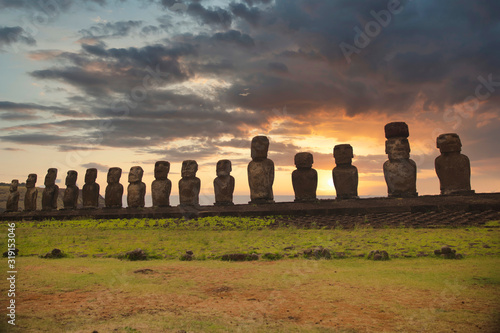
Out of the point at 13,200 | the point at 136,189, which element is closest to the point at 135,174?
the point at 136,189

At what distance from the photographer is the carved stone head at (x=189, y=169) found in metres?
17.6

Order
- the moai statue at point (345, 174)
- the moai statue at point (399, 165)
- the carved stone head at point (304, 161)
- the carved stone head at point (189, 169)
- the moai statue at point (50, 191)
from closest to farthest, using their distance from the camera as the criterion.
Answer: the moai statue at point (399, 165) → the moai statue at point (345, 174) → the carved stone head at point (304, 161) → the carved stone head at point (189, 169) → the moai statue at point (50, 191)

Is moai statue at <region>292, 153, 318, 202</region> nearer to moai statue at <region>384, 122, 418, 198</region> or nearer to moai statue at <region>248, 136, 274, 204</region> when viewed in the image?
moai statue at <region>248, 136, 274, 204</region>

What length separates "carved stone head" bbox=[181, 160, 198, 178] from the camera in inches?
691

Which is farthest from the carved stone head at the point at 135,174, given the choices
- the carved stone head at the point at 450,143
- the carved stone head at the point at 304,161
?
the carved stone head at the point at 450,143

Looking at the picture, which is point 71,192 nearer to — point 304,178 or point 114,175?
point 114,175

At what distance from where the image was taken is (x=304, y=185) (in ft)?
49.6

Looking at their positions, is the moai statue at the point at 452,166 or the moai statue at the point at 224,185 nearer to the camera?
the moai statue at the point at 452,166

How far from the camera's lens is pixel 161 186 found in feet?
59.9

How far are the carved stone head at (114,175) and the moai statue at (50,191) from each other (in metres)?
5.51

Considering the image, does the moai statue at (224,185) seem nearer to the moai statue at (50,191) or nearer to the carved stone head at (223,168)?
the carved stone head at (223,168)

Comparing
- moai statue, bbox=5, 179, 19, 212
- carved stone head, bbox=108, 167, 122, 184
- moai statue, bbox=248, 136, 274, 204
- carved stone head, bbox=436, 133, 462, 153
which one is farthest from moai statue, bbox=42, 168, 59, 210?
carved stone head, bbox=436, 133, 462, 153

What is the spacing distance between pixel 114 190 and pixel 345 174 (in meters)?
11.5

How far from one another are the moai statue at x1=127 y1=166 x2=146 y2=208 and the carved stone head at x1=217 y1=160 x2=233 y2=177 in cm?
460
